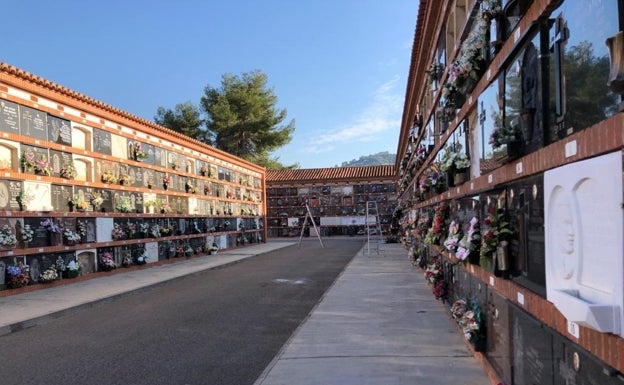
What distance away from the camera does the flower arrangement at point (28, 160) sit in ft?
32.9

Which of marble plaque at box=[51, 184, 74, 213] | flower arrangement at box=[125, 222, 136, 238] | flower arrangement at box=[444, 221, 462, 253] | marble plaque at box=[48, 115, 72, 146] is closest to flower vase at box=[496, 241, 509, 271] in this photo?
flower arrangement at box=[444, 221, 462, 253]

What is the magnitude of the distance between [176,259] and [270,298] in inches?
331

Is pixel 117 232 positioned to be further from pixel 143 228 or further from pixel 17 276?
pixel 17 276

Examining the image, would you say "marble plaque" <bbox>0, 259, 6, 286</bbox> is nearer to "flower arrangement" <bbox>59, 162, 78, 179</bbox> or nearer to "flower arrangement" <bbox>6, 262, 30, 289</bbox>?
"flower arrangement" <bbox>6, 262, 30, 289</bbox>

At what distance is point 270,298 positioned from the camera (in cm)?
904

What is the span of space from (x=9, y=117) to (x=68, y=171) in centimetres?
188

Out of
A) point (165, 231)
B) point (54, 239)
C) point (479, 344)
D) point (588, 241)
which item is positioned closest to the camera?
point (588, 241)

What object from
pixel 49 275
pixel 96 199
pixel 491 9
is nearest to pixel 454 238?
pixel 491 9

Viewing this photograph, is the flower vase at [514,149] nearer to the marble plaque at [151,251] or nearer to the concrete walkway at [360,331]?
the concrete walkway at [360,331]

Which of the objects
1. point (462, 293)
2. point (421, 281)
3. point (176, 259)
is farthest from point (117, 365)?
point (176, 259)

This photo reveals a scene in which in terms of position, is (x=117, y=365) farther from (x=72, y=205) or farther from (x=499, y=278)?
(x=72, y=205)

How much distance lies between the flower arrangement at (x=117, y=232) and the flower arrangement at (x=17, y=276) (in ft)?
10.6

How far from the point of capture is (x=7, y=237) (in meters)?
9.33

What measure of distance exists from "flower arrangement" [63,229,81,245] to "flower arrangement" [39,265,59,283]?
67 centimetres
